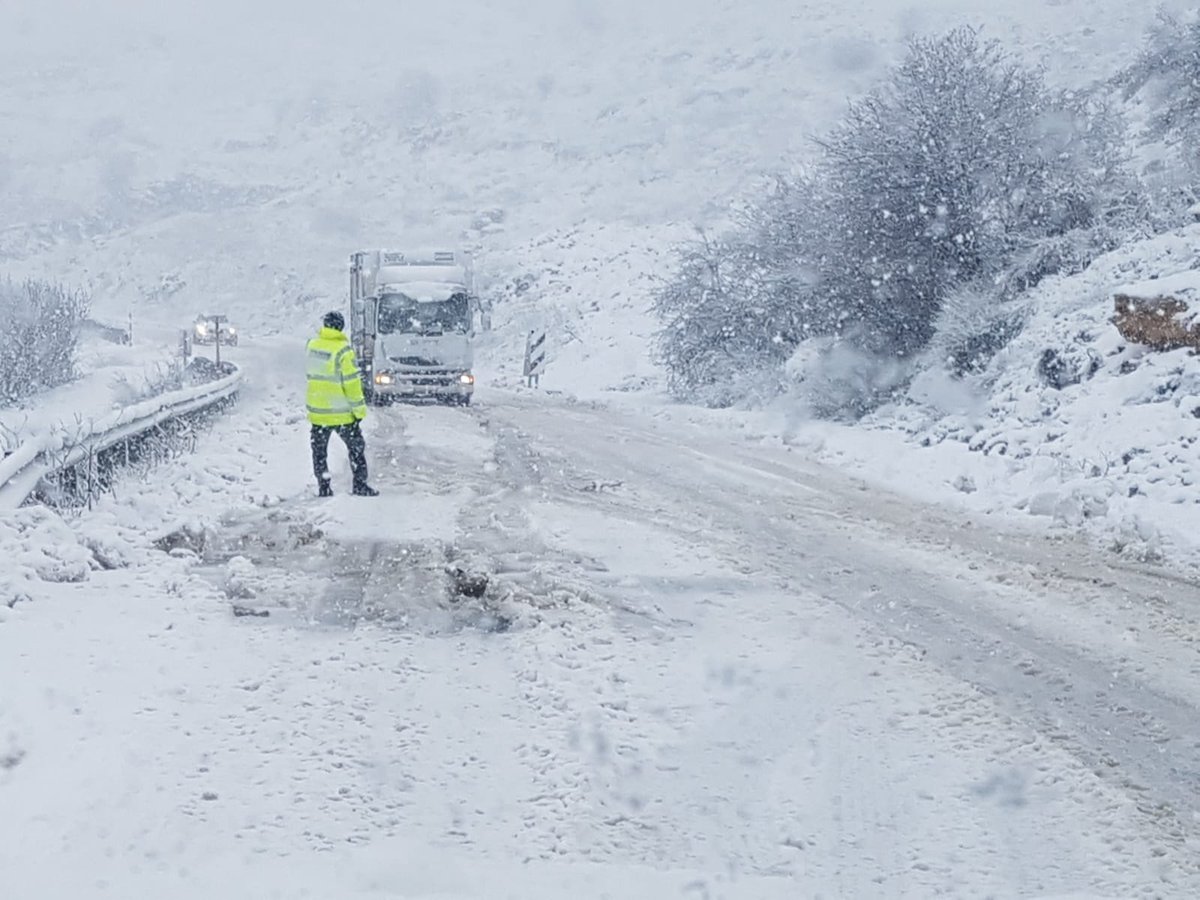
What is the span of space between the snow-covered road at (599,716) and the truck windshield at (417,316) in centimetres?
1386

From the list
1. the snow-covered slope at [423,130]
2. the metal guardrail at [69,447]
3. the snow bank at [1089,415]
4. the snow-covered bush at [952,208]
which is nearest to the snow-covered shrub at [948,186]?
the snow-covered bush at [952,208]

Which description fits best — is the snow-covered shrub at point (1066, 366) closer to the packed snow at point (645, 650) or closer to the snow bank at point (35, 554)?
the packed snow at point (645, 650)

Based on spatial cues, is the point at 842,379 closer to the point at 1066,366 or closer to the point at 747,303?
the point at 747,303

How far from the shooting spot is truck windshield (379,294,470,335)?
75.8 ft

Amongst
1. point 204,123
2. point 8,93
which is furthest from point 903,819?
point 8,93

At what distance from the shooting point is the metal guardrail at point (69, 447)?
8.38 metres

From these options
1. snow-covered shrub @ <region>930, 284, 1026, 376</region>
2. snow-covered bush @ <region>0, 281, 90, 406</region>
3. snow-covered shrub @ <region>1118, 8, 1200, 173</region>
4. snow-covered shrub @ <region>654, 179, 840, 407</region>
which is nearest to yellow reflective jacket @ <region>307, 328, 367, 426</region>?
snow-covered shrub @ <region>930, 284, 1026, 376</region>

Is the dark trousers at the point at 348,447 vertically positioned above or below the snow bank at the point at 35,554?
above

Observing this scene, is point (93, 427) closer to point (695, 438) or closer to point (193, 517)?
point (193, 517)

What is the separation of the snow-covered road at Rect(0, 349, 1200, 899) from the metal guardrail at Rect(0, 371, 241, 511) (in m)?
0.57

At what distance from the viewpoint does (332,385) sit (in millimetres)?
11508

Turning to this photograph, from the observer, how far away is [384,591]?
7.19 m

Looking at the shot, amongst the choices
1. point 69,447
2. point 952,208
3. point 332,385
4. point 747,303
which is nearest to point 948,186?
point 952,208

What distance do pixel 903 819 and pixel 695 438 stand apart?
12.8m
